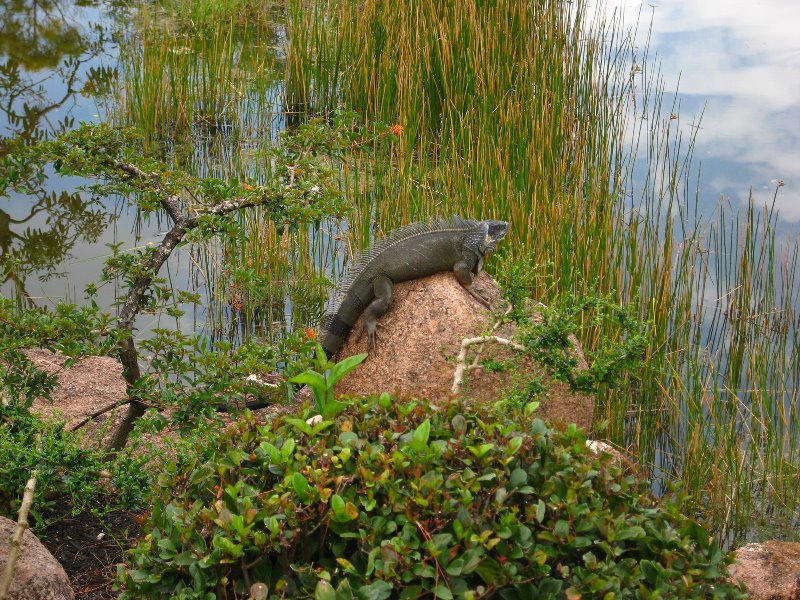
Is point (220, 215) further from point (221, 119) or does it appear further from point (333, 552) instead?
point (221, 119)

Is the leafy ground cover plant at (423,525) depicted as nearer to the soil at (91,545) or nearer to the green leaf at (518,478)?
the green leaf at (518,478)

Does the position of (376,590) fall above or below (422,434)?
below

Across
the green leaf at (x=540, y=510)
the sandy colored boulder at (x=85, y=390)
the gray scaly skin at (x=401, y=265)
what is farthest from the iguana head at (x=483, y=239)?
the green leaf at (x=540, y=510)

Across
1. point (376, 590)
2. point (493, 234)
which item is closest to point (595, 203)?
point (493, 234)

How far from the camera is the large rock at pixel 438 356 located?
3.87 m

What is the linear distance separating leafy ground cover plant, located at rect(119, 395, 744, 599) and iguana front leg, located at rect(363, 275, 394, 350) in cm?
201

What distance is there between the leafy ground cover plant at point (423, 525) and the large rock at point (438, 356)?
70.1 inches

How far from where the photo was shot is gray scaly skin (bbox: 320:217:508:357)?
412cm

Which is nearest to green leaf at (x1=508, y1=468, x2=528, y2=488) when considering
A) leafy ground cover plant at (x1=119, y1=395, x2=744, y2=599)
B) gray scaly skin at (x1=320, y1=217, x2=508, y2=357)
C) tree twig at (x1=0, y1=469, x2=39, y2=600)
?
leafy ground cover plant at (x1=119, y1=395, x2=744, y2=599)

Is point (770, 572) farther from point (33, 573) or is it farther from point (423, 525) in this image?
point (33, 573)

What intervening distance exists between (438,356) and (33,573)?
203 cm

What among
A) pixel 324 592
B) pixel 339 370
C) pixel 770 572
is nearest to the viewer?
pixel 324 592

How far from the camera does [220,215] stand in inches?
135

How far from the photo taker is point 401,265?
4.12 metres
